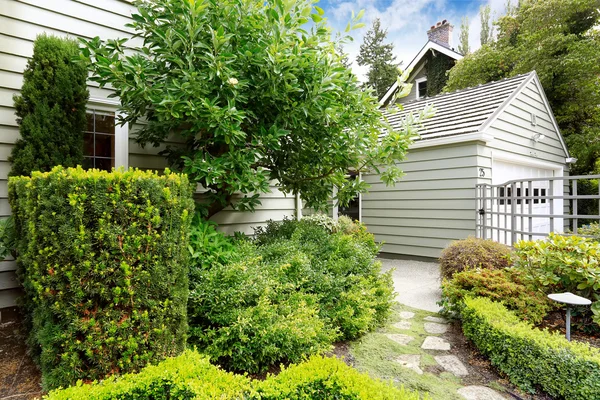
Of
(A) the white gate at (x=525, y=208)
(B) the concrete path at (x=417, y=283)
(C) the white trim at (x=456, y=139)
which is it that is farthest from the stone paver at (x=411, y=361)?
(C) the white trim at (x=456, y=139)

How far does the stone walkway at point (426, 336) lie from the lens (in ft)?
7.64

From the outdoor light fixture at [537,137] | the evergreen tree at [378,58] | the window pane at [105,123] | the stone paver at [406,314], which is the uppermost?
the evergreen tree at [378,58]

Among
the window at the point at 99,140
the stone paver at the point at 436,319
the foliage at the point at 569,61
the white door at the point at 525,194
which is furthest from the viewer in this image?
the foliage at the point at 569,61

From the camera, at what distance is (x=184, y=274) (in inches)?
89.7

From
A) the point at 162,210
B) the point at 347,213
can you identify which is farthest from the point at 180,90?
the point at 347,213

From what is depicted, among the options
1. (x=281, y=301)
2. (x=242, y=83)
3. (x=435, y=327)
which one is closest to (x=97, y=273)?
(x=281, y=301)

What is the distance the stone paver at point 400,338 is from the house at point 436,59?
12.1 metres

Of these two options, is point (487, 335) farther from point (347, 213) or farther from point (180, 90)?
point (347, 213)

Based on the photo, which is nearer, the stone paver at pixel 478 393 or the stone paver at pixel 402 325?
the stone paver at pixel 478 393

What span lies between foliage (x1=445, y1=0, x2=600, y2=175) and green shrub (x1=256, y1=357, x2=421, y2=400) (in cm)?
1261

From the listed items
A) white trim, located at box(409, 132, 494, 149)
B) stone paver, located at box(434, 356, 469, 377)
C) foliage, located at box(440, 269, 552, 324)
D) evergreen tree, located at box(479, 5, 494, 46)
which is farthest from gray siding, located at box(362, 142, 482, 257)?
evergreen tree, located at box(479, 5, 494, 46)

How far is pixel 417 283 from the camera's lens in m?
5.32

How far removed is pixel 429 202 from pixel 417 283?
2.27 metres

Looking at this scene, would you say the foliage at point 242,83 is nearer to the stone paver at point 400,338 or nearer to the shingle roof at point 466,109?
the stone paver at point 400,338
